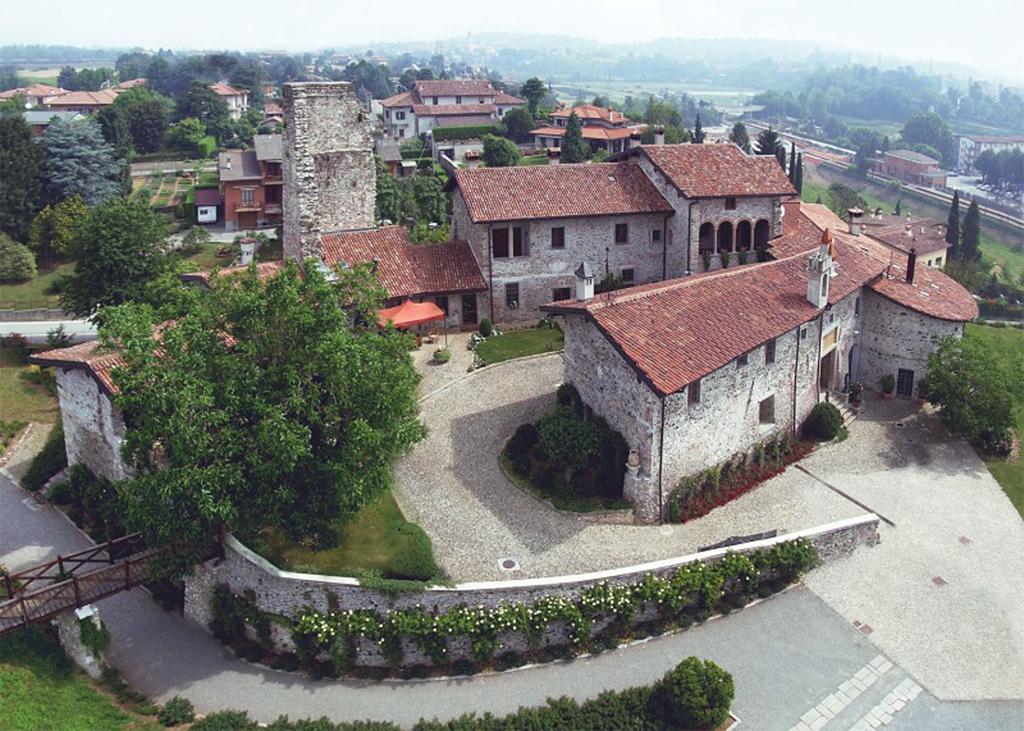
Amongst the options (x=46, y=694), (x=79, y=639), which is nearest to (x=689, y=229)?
(x=79, y=639)

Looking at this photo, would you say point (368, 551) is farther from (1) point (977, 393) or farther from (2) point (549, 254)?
(1) point (977, 393)

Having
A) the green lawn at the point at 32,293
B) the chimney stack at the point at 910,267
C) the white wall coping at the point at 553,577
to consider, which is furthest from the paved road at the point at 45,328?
the chimney stack at the point at 910,267

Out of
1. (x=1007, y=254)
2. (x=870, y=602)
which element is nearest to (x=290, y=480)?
(x=870, y=602)

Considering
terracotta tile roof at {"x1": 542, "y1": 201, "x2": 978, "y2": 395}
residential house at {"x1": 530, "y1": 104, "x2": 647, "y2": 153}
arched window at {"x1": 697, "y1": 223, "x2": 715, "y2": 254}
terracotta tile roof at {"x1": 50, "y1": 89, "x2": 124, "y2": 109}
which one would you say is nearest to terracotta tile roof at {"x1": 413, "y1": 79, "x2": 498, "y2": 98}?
residential house at {"x1": 530, "y1": 104, "x2": 647, "y2": 153}

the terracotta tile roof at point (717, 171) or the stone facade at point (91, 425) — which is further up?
the terracotta tile roof at point (717, 171)

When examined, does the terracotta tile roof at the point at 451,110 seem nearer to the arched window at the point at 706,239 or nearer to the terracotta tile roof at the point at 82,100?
the terracotta tile roof at the point at 82,100

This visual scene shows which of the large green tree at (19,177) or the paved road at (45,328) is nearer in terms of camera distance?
the paved road at (45,328)

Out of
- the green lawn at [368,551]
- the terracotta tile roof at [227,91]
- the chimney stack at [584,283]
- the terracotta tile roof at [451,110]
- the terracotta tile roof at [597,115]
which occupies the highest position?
the terracotta tile roof at [227,91]
